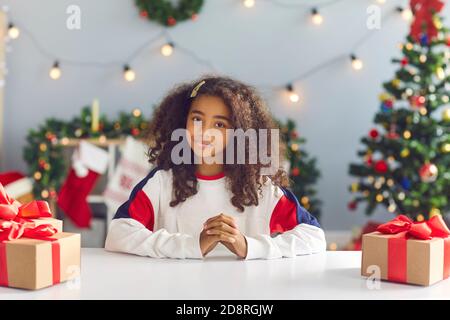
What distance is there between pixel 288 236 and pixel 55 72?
3.61 meters

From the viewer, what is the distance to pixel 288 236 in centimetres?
140

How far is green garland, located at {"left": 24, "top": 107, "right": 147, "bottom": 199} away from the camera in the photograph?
4184 mm

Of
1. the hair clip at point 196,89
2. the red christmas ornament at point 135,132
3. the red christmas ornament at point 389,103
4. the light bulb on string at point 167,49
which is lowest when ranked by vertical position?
the red christmas ornament at point 135,132

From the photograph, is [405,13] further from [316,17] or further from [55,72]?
[55,72]

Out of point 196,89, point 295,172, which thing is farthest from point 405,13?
point 196,89

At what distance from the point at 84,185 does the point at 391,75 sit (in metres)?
2.28

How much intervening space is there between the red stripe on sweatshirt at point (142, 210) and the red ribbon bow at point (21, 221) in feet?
0.98

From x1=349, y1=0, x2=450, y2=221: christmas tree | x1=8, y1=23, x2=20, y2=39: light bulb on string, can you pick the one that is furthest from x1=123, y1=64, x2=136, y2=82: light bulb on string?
x1=349, y1=0, x2=450, y2=221: christmas tree

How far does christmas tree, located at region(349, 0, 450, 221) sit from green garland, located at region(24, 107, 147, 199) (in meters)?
1.52

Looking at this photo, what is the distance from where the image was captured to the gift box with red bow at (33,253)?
101cm

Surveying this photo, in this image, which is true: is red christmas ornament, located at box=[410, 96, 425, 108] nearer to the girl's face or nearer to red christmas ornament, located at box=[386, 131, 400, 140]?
red christmas ornament, located at box=[386, 131, 400, 140]

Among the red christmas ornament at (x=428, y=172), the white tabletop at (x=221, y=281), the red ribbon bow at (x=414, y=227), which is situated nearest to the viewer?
the white tabletop at (x=221, y=281)

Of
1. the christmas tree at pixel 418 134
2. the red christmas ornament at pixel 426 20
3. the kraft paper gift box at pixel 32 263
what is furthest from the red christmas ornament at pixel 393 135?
the kraft paper gift box at pixel 32 263

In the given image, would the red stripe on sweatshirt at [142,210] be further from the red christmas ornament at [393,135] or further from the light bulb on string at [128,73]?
the light bulb on string at [128,73]
